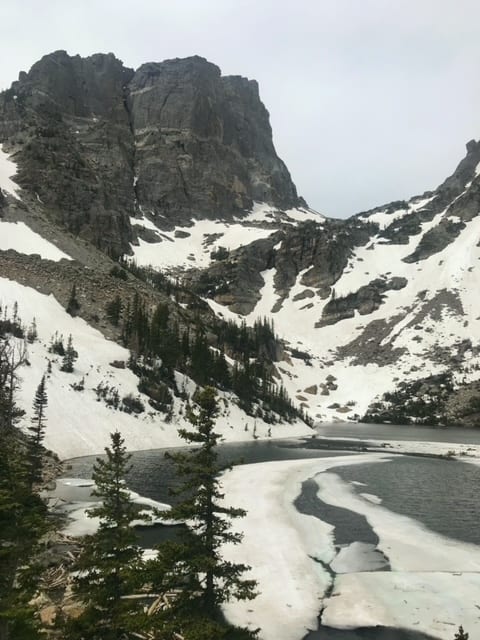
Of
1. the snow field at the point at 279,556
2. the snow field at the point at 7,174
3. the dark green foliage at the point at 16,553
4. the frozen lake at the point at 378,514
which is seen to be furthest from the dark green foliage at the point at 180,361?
the dark green foliage at the point at 16,553

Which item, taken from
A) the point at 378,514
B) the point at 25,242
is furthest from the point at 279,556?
the point at 25,242

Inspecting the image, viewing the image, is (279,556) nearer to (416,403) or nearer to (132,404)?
(132,404)

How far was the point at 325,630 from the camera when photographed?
13.8 meters

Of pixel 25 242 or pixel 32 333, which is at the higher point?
pixel 25 242

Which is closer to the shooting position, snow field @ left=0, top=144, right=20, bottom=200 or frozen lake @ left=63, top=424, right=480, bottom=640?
frozen lake @ left=63, top=424, right=480, bottom=640

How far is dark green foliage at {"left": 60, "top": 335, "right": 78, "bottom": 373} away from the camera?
56688 mm

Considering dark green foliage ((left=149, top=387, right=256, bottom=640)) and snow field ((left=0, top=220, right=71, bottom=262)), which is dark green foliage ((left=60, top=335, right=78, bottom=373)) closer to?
snow field ((left=0, top=220, right=71, bottom=262))

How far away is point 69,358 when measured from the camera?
58.2m

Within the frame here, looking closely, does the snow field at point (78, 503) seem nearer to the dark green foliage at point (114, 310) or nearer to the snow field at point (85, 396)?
the snow field at point (85, 396)

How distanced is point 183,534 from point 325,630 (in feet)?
19.3

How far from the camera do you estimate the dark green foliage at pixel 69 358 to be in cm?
5669

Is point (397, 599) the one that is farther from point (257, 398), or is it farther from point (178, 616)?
point (257, 398)

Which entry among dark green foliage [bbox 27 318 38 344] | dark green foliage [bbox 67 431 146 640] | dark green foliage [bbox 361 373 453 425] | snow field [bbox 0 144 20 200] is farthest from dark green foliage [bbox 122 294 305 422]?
dark green foliage [bbox 67 431 146 640]

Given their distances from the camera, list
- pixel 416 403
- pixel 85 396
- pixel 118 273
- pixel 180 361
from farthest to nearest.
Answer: pixel 416 403, pixel 118 273, pixel 180 361, pixel 85 396
